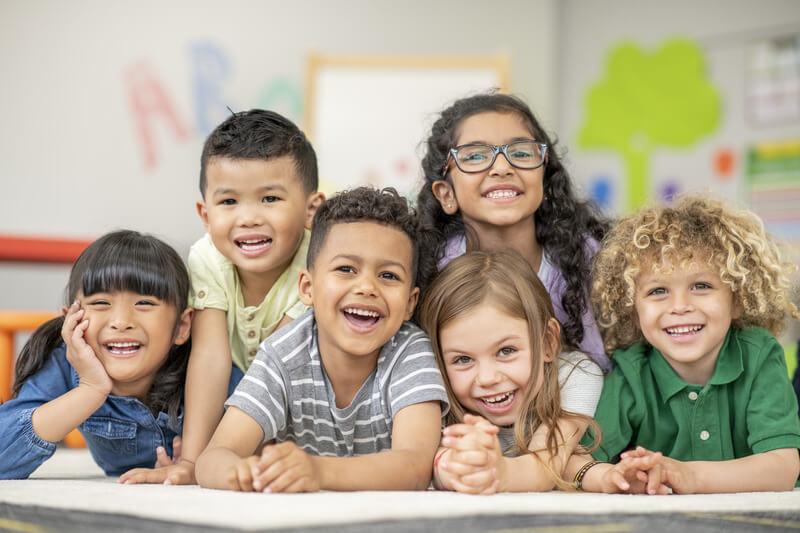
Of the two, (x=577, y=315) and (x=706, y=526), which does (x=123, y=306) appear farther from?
(x=706, y=526)

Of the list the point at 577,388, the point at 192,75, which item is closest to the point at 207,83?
the point at 192,75

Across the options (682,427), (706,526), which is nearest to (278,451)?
(706,526)

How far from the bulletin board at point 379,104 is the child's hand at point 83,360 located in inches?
95.3

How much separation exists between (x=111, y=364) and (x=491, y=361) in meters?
0.71

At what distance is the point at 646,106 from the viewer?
14.0 ft

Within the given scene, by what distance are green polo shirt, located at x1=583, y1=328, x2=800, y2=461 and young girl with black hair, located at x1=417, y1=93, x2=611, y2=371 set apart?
12cm

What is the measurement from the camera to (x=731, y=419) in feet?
5.10

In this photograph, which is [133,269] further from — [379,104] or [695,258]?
[379,104]

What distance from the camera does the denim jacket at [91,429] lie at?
1.50 metres

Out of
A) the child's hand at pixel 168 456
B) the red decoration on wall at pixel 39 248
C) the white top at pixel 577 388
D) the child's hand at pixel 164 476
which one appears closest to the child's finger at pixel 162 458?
the child's hand at pixel 168 456

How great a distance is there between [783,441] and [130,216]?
2978 mm

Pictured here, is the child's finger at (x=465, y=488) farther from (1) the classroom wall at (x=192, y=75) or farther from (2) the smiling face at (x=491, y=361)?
(1) the classroom wall at (x=192, y=75)

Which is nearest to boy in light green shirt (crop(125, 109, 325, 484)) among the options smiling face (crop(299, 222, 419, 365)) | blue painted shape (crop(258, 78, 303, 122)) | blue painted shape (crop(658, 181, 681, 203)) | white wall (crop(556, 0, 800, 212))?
smiling face (crop(299, 222, 419, 365))

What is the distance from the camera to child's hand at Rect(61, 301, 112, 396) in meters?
1.54
